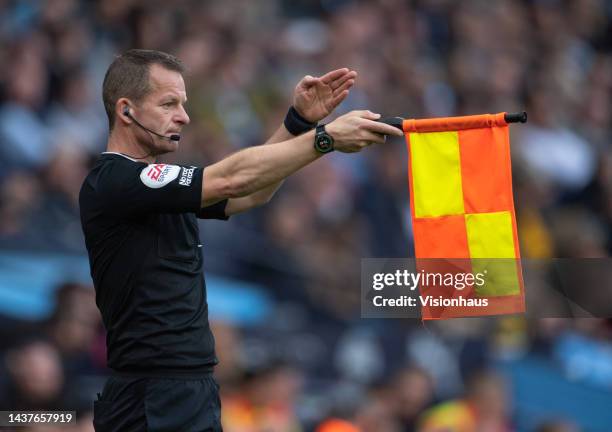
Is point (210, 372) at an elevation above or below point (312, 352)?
below

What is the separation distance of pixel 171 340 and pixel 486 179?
136 cm

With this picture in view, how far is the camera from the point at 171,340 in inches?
170

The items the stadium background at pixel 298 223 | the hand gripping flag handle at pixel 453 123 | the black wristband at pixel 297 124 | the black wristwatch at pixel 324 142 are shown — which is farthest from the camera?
the stadium background at pixel 298 223

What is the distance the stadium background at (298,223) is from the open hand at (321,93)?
2.52 meters

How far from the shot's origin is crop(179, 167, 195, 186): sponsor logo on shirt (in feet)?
13.6

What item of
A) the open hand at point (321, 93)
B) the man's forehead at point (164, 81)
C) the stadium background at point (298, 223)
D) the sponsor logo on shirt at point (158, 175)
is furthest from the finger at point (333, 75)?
the stadium background at point (298, 223)

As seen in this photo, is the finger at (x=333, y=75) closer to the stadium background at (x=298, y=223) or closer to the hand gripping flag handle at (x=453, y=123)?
the hand gripping flag handle at (x=453, y=123)

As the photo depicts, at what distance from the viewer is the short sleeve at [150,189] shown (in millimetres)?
4125

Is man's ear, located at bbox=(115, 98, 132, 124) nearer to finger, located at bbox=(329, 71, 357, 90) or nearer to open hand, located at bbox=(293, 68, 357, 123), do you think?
open hand, located at bbox=(293, 68, 357, 123)

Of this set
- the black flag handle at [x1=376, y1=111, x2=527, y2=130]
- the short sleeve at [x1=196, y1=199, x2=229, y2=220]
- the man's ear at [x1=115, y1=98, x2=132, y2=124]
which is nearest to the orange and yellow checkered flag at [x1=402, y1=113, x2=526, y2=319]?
the black flag handle at [x1=376, y1=111, x2=527, y2=130]

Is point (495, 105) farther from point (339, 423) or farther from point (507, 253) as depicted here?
point (507, 253)

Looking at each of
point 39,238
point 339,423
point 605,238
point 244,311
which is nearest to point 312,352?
point 244,311

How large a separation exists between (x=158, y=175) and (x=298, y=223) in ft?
17.3

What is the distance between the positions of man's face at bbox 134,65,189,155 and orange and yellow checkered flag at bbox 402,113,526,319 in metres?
0.88
